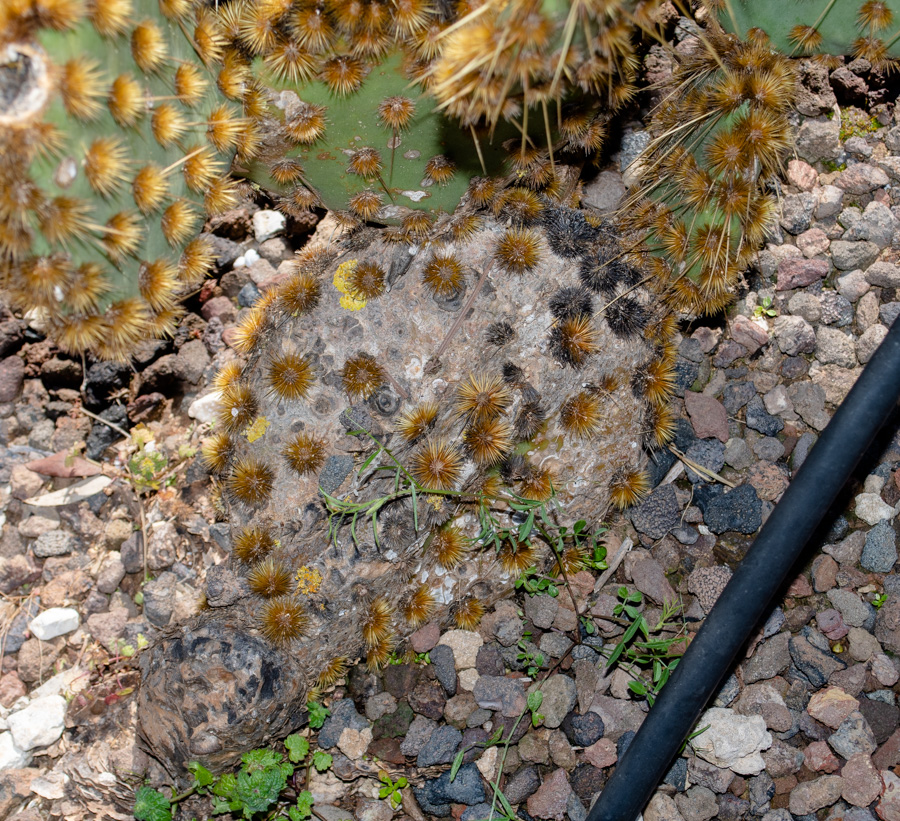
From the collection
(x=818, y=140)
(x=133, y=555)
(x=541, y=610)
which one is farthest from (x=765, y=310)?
(x=133, y=555)

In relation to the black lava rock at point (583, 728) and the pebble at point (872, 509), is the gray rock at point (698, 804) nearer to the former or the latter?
the black lava rock at point (583, 728)

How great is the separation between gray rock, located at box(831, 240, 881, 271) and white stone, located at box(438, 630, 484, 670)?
1.72 meters

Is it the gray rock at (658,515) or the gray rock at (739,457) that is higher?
the gray rock at (739,457)

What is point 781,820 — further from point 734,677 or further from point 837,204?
point 837,204

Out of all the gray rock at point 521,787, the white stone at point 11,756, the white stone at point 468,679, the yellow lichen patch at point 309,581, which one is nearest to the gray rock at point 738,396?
the white stone at point 468,679

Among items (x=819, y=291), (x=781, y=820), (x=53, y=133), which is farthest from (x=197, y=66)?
(x=781, y=820)

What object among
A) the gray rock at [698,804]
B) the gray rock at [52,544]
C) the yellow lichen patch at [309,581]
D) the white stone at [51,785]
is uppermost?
the yellow lichen patch at [309,581]

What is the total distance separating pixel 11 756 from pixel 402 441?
162 cm

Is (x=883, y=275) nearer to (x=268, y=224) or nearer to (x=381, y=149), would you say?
(x=381, y=149)

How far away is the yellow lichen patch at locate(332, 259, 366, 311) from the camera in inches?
91.4

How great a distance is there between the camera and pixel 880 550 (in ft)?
7.43

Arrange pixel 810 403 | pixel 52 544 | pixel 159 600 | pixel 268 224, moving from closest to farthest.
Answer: pixel 810 403 → pixel 159 600 → pixel 52 544 → pixel 268 224

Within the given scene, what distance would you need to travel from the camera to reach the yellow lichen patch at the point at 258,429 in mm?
Answer: 2297

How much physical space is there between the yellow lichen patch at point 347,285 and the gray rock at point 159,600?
3.71ft
